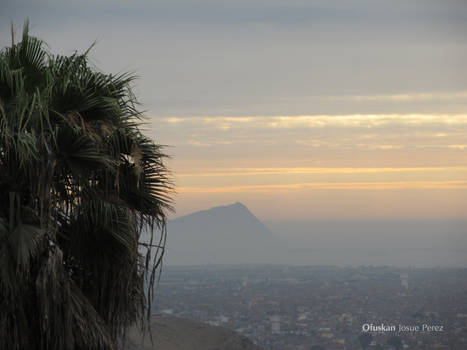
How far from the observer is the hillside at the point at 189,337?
28.3 metres

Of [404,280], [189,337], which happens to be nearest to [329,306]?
[404,280]

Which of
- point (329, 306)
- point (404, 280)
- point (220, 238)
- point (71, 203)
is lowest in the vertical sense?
point (329, 306)

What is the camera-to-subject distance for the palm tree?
7.85 meters

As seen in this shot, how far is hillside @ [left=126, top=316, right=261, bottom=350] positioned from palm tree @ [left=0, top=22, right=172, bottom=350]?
18462mm

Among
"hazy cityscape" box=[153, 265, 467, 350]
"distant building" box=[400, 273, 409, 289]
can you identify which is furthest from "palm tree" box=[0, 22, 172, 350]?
"distant building" box=[400, 273, 409, 289]

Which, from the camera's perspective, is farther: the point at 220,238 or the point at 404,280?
the point at 220,238

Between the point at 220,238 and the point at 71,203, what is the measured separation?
139 meters

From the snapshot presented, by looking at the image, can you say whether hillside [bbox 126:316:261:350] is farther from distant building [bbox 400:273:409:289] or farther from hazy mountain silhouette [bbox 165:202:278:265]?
hazy mountain silhouette [bbox 165:202:278:265]

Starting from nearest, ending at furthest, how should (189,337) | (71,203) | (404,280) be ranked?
(71,203) → (189,337) → (404,280)

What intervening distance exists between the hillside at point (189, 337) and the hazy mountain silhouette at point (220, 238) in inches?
3318

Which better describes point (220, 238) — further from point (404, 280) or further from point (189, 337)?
point (189, 337)

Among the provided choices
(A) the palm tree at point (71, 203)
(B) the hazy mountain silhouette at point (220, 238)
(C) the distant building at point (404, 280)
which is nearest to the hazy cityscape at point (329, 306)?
(C) the distant building at point (404, 280)

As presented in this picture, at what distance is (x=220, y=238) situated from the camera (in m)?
147

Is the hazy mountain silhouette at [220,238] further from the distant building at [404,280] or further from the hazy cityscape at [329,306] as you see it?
the distant building at [404,280]
